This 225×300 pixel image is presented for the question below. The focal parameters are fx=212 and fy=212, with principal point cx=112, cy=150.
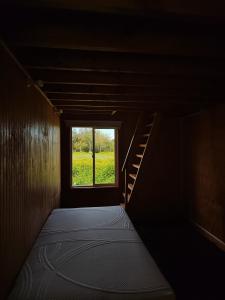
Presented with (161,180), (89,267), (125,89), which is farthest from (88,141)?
(89,267)

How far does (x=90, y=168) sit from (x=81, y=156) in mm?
345

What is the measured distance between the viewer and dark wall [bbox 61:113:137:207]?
Answer: 4.67 m

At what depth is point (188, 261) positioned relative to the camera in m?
2.73

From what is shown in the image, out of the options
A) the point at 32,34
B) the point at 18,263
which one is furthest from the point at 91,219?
the point at 32,34

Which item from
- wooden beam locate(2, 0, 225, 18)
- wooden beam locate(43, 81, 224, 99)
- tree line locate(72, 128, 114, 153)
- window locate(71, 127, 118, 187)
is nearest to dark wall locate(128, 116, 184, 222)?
window locate(71, 127, 118, 187)

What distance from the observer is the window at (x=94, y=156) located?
15.7ft

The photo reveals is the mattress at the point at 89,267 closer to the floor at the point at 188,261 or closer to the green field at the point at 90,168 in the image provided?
the floor at the point at 188,261

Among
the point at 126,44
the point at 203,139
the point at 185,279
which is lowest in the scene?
the point at 185,279

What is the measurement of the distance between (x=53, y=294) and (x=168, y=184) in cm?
342

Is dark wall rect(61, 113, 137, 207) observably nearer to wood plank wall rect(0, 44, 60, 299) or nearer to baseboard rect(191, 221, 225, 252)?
baseboard rect(191, 221, 225, 252)

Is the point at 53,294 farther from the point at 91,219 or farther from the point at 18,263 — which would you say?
the point at 91,219

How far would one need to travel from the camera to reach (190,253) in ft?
9.61

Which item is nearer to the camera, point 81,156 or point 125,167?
point 125,167

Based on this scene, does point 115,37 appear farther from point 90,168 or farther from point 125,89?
point 90,168
